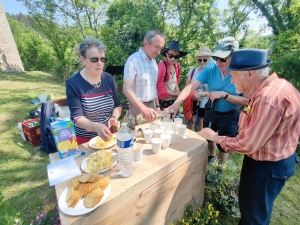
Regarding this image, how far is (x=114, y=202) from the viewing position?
3.56 feet

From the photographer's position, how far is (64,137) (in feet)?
4.69

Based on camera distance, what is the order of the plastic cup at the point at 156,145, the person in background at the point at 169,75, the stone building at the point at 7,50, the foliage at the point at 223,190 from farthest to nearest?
the stone building at the point at 7,50, the person in background at the point at 169,75, the foliage at the point at 223,190, the plastic cup at the point at 156,145

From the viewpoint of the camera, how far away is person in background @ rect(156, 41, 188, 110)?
342 cm

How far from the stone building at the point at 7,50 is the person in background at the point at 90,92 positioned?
14107 millimetres

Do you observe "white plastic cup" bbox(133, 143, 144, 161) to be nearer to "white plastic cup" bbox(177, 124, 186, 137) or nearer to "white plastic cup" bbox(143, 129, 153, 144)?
"white plastic cup" bbox(143, 129, 153, 144)

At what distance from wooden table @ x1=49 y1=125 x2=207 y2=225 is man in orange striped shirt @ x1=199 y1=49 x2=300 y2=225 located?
336 mm

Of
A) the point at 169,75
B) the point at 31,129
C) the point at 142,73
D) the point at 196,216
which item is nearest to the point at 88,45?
the point at 142,73

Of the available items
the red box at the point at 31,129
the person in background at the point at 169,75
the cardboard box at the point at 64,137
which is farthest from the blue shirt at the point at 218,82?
the red box at the point at 31,129

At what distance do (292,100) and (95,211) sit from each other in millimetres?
1461

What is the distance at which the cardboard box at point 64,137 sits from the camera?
1.38m

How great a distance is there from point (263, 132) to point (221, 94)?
3.40 ft

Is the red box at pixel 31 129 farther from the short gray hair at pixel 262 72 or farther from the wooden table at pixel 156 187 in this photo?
the short gray hair at pixel 262 72

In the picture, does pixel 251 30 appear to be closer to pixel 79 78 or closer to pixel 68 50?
pixel 79 78

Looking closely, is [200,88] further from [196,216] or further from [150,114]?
[196,216]
